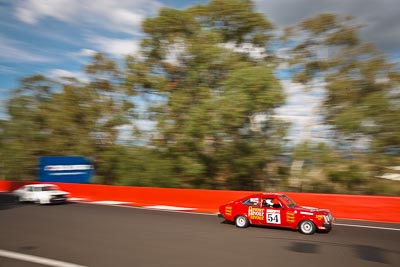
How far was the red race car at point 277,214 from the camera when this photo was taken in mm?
10969

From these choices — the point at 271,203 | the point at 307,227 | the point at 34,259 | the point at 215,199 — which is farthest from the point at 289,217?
the point at 34,259

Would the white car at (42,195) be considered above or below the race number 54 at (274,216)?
above

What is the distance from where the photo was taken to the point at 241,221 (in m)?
12.3

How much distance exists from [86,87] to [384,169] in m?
26.5

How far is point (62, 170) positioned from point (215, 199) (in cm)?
1548

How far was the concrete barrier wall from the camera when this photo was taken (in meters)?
13.9

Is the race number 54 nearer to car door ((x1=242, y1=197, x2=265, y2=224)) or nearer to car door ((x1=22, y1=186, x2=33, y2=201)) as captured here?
car door ((x1=242, y1=197, x2=265, y2=224))

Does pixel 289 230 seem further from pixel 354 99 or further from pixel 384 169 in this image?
pixel 354 99

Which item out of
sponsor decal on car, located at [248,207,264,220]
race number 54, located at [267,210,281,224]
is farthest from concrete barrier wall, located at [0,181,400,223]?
race number 54, located at [267,210,281,224]

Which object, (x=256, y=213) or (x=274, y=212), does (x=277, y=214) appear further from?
(x=256, y=213)

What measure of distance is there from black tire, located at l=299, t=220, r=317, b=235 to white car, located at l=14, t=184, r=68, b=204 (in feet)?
44.4

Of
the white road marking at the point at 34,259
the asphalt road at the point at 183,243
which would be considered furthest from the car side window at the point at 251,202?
the white road marking at the point at 34,259

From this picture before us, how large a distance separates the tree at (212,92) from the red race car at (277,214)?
916cm

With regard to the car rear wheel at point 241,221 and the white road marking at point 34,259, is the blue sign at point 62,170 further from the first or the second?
the white road marking at point 34,259
